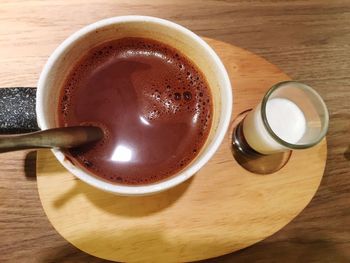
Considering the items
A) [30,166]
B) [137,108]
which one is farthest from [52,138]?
[30,166]

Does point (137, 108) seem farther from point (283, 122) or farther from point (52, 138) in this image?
point (283, 122)

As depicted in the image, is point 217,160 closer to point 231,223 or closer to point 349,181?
point 231,223

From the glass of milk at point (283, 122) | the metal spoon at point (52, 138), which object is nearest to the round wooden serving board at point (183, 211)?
the glass of milk at point (283, 122)

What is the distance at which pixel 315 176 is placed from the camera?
88cm

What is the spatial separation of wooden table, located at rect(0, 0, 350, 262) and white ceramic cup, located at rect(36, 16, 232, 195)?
9.1 inches

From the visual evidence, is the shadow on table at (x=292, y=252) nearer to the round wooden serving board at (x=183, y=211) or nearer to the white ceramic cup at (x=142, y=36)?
the round wooden serving board at (x=183, y=211)

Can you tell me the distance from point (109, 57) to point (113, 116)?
4.7 inches

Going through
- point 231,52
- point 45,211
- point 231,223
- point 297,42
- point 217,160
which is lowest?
point 45,211

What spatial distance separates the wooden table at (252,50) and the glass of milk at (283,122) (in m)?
0.11

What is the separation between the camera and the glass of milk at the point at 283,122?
811 millimetres

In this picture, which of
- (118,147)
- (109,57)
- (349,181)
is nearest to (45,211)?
(118,147)

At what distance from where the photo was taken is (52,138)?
0.59 metres

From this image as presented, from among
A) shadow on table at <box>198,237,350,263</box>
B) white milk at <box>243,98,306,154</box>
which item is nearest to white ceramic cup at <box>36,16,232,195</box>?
white milk at <box>243,98,306,154</box>

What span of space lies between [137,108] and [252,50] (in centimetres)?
36
